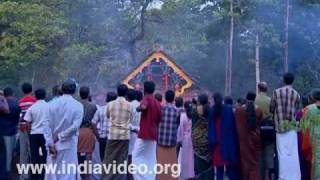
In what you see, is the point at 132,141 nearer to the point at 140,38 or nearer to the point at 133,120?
the point at 133,120

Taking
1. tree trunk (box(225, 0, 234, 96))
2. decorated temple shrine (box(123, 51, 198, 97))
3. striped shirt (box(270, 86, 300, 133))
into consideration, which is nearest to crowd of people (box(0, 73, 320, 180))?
striped shirt (box(270, 86, 300, 133))

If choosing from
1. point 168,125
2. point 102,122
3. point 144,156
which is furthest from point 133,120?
point 102,122

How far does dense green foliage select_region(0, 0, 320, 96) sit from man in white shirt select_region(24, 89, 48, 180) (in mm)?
16200

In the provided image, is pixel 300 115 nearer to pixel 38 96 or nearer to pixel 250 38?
pixel 38 96

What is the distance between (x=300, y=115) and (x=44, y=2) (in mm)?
18917

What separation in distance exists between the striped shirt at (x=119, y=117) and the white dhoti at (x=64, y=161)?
94 centimetres

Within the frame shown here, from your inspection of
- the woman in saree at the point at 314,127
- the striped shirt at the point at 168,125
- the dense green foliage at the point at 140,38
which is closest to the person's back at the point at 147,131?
the striped shirt at the point at 168,125

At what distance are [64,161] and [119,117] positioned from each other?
1.27 m

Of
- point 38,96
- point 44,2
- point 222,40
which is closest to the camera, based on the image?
point 38,96

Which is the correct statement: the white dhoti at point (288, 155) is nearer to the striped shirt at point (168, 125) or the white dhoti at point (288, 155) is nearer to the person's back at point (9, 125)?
the striped shirt at point (168, 125)

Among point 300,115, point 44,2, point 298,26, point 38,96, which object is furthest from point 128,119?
point 298,26

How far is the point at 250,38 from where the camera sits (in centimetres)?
3145

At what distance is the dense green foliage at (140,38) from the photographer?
25844 mm

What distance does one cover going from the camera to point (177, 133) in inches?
419
